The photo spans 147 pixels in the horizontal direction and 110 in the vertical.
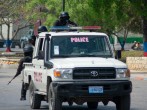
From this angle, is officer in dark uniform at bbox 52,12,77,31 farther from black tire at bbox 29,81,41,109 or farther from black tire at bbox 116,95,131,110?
black tire at bbox 116,95,131,110

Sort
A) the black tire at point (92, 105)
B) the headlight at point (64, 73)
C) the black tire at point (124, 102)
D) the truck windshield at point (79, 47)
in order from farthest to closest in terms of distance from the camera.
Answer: the black tire at point (92, 105) → the truck windshield at point (79, 47) → the black tire at point (124, 102) → the headlight at point (64, 73)

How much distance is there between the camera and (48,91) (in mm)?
16234

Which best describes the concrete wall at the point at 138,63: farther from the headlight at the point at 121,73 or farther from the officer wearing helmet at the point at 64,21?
the headlight at the point at 121,73

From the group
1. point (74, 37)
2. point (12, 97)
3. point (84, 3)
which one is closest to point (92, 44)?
point (74, 37)

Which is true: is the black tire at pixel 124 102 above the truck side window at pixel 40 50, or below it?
below

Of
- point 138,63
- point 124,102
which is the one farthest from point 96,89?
point 138,63

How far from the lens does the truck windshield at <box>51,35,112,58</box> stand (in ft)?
54.6

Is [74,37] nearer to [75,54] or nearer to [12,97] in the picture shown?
[75,54]

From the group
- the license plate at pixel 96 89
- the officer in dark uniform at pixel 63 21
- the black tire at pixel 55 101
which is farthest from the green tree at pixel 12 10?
the license plate at pixel 96 89

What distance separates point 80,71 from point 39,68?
2.03 m

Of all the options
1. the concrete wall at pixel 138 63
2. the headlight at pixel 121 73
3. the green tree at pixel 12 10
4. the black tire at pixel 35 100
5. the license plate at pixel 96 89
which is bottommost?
the concrete wall at pixel 138 63

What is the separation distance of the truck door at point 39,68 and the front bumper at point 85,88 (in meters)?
1.17

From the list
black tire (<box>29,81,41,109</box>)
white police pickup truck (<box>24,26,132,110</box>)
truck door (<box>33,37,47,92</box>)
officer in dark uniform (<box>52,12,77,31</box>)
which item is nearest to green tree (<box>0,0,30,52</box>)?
officer in dark uniform (<box>52,12,77,31</box>)

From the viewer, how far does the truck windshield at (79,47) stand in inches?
656
